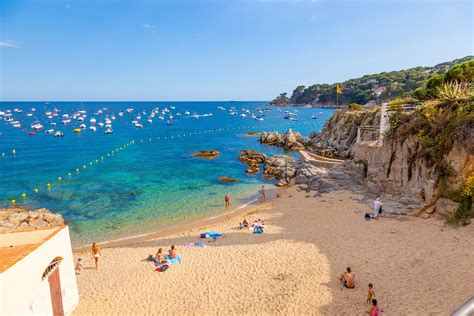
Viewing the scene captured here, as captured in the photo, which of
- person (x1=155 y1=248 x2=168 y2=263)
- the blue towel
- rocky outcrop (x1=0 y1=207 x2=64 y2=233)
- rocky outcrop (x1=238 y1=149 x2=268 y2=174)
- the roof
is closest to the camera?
the roof

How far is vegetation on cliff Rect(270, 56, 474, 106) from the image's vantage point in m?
94.8

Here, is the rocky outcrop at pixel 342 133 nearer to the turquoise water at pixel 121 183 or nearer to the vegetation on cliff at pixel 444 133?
the turquoise water at pixel 121 183

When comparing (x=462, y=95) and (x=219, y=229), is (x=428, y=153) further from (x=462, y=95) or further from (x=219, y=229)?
(x=219, y=229)

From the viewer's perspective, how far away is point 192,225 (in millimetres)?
20422

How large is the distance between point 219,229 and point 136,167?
22611 millimetres

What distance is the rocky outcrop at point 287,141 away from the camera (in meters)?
49.5

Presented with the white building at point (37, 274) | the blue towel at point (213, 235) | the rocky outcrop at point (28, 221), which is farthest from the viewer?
the rocky outcrop at point (28, 221)

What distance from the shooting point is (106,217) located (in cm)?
2186

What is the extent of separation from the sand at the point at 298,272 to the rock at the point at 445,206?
742 mm

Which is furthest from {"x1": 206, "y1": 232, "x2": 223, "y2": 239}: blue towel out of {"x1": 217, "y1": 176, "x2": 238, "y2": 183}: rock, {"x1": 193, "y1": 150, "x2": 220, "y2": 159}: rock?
{"x1": 193, "y1": 150, "x2": 220, "y2": 159}: rock

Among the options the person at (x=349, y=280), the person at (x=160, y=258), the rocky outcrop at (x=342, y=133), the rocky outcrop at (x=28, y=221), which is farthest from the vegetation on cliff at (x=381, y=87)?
the rocky outcrop at (x=28, y=221)

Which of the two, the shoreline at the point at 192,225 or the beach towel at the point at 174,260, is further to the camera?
the shoreline at the point at 192,225

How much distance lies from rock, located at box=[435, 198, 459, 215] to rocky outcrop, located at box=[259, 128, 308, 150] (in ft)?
108

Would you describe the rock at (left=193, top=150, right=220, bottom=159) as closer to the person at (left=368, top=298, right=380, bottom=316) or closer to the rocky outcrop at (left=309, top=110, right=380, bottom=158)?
the rocky outcrop at (left=309, top=110, right=380, bottom=158)
